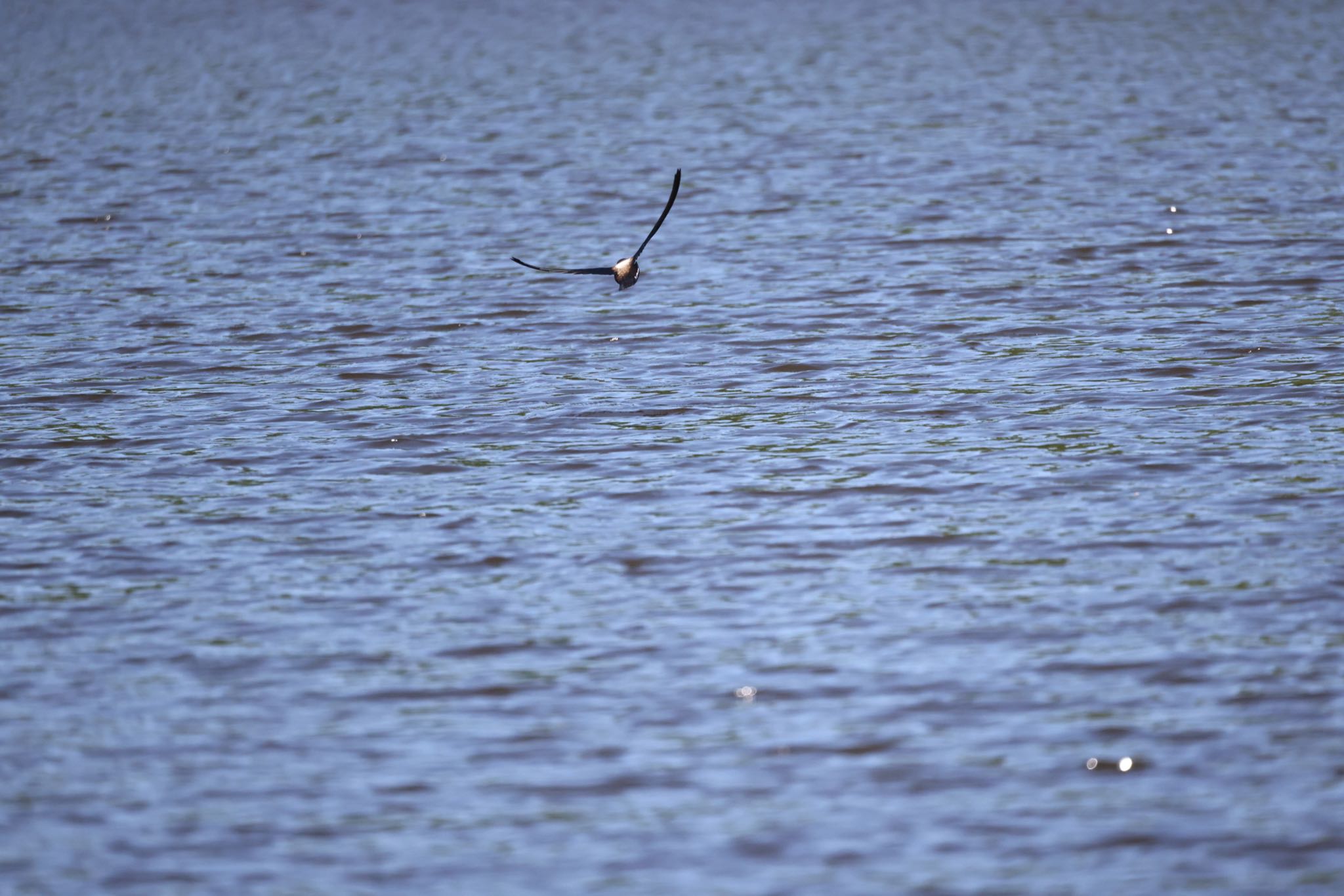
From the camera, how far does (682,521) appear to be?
896 cm

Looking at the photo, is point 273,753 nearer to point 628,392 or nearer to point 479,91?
point 628,392

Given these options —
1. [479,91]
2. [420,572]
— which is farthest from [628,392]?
[479,91]

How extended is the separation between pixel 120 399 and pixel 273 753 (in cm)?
548

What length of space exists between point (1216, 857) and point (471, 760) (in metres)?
2.64

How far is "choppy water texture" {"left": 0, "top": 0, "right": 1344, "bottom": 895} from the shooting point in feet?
20.1

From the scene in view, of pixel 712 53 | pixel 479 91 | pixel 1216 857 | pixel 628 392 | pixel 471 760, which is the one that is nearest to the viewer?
pixel 1216 857

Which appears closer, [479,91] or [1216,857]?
[1216,857]

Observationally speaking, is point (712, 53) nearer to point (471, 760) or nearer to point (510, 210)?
point (510, 210)

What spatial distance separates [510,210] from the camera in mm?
17625

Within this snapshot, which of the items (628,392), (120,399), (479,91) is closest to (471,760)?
(628,392)

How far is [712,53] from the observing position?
2941cm

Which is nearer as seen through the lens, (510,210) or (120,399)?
(120,399)

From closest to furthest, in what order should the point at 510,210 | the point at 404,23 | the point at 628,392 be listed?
the point at 628,392 < the point at 510,210 < the point at 404,23

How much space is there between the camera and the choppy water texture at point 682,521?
6113mm
